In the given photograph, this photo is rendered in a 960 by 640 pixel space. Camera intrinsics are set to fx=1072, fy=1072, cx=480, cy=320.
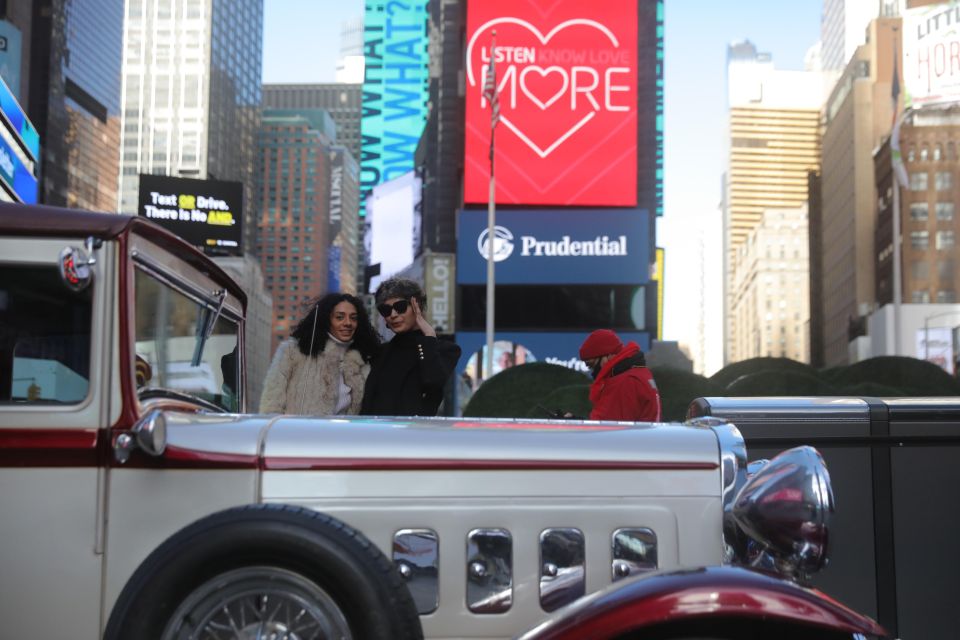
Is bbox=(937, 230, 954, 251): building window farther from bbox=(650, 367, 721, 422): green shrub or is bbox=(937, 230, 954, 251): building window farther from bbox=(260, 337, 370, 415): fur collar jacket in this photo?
bbox=(260, 337, 370, 415): fur collar jacket

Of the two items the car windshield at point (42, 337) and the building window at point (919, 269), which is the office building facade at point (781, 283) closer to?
the building window at point (919, 269)

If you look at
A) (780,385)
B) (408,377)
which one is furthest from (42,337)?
(780,385)

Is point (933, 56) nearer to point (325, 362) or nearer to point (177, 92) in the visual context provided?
point (325, 362)

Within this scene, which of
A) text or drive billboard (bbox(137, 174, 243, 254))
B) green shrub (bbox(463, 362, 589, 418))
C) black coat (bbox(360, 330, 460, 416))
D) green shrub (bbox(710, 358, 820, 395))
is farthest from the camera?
text or drive billboard (bbox(137, 174, 243, 254))

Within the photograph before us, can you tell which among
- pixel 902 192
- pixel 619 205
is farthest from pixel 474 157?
pixel 902 192

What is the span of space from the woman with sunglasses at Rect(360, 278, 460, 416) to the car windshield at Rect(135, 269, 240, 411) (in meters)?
0.90

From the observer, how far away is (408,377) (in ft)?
18.2

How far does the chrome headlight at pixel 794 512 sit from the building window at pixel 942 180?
106m

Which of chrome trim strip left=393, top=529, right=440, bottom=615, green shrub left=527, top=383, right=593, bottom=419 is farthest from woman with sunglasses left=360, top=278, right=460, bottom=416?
green shrub left=527, top=383, right=593, bottom=419

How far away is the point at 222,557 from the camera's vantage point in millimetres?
3213

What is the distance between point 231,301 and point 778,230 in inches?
7250

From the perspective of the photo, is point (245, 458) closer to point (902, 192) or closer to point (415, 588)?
point (415, 588)

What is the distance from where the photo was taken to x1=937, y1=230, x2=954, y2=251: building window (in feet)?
326

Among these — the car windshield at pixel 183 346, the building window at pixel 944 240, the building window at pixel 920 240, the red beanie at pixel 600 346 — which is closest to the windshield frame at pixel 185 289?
the car windshield at pixel 183 346
